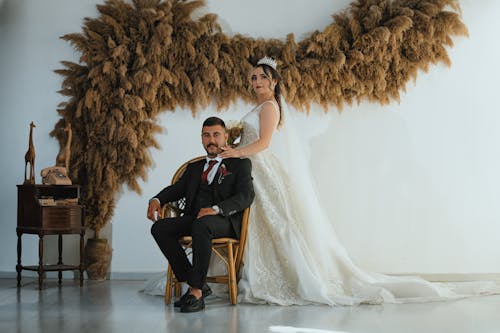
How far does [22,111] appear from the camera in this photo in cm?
514

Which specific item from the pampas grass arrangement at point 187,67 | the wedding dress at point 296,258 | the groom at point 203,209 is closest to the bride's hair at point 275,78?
the wedding dress at point 296,258

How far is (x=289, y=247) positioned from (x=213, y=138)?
78 cm

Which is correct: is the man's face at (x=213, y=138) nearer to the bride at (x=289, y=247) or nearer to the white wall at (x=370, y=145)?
the bride at (x=289, y=247)

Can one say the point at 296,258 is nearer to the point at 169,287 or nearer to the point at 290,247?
the point at 290,247

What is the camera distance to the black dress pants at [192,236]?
3.50m

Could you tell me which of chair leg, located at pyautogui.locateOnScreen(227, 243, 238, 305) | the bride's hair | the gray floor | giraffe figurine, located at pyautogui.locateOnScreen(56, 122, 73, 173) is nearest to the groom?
chair leg, located at pyautogui.locateOnScreen(227, 243, 238, 305)

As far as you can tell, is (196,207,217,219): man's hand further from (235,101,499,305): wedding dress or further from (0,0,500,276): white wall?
(0,0,500,276): white wall

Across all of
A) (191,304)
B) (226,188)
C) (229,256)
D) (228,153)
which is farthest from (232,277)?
(228,153)

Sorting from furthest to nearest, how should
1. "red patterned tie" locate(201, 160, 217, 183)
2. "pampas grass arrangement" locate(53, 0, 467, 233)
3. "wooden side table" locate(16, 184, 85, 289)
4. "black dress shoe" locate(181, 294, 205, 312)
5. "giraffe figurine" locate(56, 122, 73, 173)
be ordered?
"pampas grass arrangement" locate(53, 0, 467, 233)
"giraffe figurine" locate(56, 122, 73, 173)
"wooden side table" locate(16, 184, 85, 289)
"red patterned tie" locate(201, 160, 217, 183)
"black dress shoe" locate(181, 294, 205, 312)

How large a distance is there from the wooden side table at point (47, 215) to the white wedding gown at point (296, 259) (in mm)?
888

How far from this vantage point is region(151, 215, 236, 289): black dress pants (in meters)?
3.50

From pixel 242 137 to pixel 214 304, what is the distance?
3.66 feet

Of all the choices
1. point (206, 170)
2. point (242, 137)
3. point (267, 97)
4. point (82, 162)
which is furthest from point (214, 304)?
point (82, 162)

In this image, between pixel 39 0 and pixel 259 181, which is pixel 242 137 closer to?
pixel 259 181
